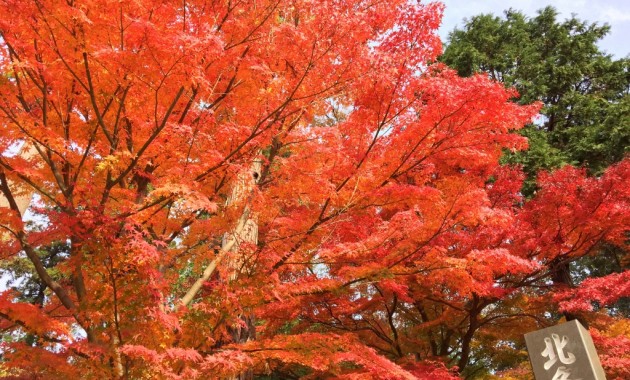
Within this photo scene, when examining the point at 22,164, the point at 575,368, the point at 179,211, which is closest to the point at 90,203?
the point at 22,164

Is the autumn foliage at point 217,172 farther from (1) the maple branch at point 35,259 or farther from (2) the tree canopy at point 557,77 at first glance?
Answer: (2) the tree canopy at point 557,77

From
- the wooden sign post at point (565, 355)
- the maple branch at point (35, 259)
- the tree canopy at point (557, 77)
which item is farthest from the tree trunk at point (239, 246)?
the tree canopy at point (557, 77)

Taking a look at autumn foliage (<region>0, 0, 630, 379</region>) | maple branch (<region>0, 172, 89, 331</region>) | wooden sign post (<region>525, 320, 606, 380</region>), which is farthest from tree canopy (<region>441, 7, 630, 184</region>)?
maple branch (<region>0, 172, 89, 331</region>)

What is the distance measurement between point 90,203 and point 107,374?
158 cm

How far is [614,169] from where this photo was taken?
7.28 meters

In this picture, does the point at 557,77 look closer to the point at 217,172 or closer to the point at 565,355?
the point at 565,355

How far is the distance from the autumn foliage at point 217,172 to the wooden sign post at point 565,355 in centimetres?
144

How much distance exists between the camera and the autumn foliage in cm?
403

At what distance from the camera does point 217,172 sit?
16.2 feet

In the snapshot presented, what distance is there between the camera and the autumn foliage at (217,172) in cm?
403

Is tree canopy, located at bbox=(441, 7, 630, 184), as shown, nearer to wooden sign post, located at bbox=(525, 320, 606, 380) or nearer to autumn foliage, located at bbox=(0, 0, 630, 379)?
autumn foliage, located at bbox=(0, 0, 630, 379)

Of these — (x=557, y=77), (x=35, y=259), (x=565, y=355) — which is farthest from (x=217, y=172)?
(x=557, y=77)

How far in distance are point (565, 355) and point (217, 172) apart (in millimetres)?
4167

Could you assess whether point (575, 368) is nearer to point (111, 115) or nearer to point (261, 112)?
point (261, 112)
